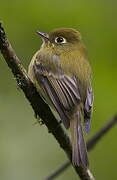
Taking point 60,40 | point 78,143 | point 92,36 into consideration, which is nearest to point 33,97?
point 78,143

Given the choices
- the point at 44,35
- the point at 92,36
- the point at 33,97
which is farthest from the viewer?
the point at 44,35

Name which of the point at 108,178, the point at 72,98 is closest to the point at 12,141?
the point at 108,178

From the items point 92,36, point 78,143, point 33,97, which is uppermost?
point 33,97

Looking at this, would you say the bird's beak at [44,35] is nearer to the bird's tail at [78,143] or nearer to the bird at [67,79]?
the bird at [67,79]

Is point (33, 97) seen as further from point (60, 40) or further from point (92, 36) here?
point (60, 40)

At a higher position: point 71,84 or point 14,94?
point 71,84

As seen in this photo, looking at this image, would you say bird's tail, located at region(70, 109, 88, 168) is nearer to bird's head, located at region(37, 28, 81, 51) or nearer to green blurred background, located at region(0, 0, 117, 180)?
green blurred background, located at region(0, 0, 117, 180)

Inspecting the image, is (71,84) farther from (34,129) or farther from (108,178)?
(34,129)
